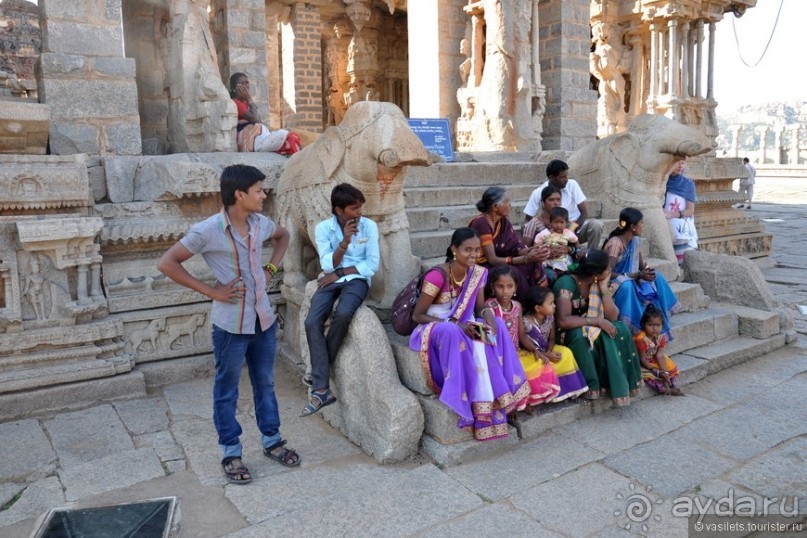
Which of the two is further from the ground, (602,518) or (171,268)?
(171,268)

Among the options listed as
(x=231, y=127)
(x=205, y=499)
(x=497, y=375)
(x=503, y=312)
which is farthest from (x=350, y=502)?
(x=231, y=127)

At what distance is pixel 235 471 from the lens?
3061 millimetres

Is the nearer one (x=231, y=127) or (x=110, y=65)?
(x=110, y=65)

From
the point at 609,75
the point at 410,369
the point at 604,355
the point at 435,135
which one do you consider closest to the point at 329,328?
the point at 410,369

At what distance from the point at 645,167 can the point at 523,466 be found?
3.46m

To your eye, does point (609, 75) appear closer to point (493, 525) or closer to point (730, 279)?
point (730, 279)

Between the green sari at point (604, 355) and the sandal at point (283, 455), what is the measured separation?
5.64 ft

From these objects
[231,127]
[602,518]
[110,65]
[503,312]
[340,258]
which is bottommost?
[602,518]

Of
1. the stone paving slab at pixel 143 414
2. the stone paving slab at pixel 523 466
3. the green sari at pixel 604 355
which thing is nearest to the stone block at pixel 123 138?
the stone paving slab at pixel 143 414

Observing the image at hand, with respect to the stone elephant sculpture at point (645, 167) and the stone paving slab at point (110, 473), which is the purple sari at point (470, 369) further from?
the stone elephant sculpture at point (645, 167)

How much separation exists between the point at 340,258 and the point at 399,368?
0.71 m

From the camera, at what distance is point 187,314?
4648mm

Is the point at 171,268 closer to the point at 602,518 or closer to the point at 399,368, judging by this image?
the point at 399,368

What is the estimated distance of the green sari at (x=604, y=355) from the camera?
148 inches
